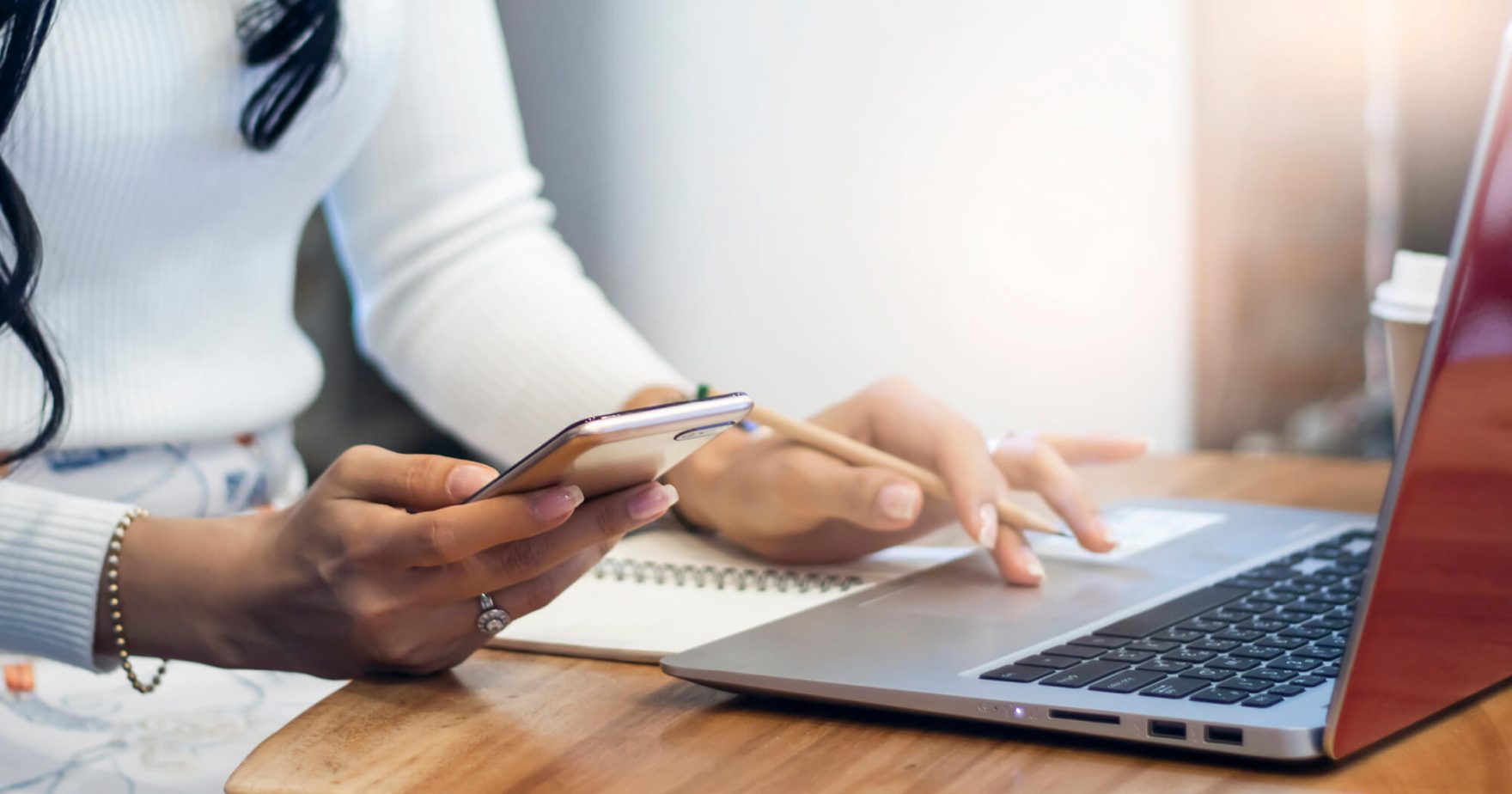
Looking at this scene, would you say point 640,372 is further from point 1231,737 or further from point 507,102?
point 1231,737

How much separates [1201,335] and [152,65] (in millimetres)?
1827

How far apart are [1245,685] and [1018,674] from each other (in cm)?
7

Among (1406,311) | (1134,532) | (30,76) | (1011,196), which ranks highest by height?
(30,76)

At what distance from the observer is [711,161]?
8.35ft

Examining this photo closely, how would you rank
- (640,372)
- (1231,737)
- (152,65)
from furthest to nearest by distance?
1. (640,372)
2. (152,65)
3. (1231,737)

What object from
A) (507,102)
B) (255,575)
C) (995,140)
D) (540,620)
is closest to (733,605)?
(540,620)

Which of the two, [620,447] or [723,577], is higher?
[620,447]

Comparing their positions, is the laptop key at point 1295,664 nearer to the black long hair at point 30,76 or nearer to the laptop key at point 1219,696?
the laptop key at point 1219,696

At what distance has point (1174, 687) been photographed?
40cm

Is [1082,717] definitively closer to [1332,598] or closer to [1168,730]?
[1168,730]

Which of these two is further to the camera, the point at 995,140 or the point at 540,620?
the point at 995,140

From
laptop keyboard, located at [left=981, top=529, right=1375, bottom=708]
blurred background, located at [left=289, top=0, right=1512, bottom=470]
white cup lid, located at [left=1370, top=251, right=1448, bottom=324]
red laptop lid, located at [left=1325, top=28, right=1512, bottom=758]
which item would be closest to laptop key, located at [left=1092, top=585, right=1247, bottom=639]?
laptop keyboard, located at [left=981, top=529, right=1375, bottom=708]

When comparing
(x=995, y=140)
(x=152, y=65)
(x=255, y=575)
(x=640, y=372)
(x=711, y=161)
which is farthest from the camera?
(x=711, y=161)

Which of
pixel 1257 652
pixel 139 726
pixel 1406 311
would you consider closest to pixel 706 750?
pixel 1257 652
